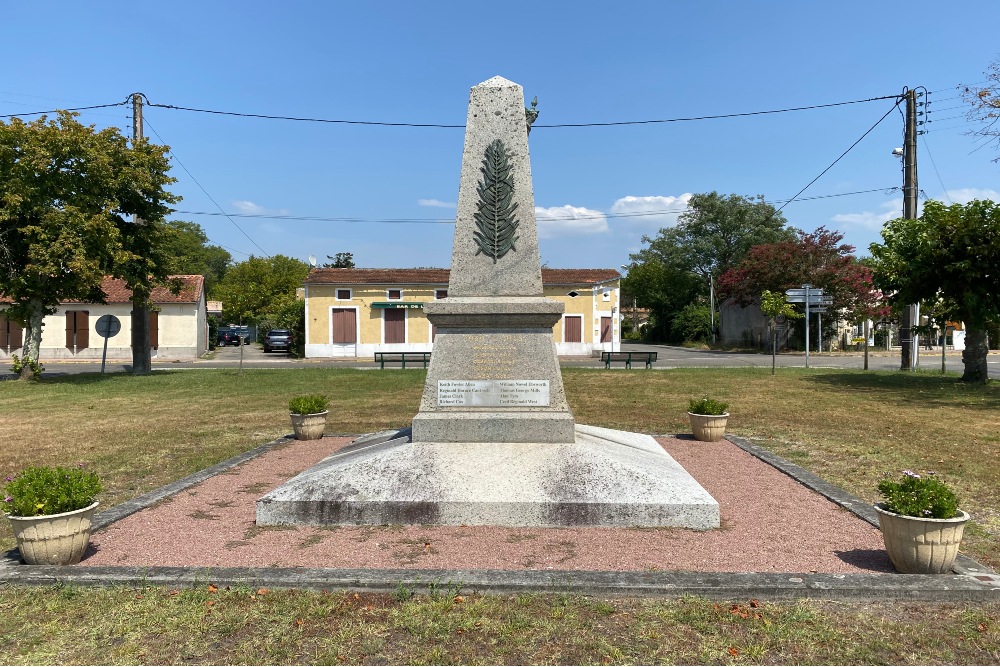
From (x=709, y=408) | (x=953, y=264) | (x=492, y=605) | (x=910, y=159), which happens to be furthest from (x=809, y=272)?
(x=492, y=605)

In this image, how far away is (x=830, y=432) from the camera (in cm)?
1091

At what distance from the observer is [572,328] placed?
116ft

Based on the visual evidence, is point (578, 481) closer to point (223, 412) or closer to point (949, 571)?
point (949, 571)

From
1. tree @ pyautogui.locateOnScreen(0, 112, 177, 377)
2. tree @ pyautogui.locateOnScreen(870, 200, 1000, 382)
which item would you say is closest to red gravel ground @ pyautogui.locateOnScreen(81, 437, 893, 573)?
tree @ pyautogui.locateOnScreen(870, 200, 1000, 382)

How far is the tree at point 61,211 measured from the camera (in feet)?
60.3

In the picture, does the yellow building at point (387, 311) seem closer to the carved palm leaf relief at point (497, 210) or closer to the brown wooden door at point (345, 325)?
the brown wooden door at point (345, 325)

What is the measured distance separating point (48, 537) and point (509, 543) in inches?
138

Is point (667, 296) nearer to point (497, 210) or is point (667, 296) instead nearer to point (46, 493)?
point (497, 210)

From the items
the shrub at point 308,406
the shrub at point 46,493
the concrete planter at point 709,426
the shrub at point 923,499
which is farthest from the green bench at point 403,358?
the shrub at point 923,499

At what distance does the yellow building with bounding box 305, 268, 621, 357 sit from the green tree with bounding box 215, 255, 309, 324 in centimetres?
1537

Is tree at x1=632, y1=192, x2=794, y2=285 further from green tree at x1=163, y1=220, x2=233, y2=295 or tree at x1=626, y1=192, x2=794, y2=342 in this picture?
green tree at x1=163, y1=220, x2=233, y2=295

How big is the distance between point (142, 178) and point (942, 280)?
25.3 meters

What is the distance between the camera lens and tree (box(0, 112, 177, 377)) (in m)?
18.4

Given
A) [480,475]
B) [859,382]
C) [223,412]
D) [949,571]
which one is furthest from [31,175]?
[859,382]
